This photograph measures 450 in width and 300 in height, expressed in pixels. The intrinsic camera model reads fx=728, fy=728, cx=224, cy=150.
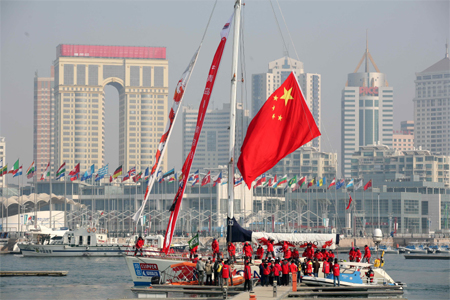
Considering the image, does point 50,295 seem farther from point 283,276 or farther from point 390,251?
point 390,251

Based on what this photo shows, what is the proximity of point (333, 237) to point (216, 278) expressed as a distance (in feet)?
29.3

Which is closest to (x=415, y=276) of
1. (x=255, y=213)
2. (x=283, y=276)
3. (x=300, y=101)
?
(x=283, y=276)

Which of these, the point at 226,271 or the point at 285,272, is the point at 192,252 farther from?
the point at 285,272

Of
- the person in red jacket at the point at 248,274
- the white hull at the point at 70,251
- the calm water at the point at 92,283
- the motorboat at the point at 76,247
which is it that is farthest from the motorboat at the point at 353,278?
the white hull at the point at 70,251

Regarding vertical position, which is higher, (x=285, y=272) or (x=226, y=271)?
(x=226, y=271)

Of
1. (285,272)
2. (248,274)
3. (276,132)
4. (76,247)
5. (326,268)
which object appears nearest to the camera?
(276,132)

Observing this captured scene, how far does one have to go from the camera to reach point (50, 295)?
53.4 m

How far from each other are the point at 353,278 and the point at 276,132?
13.2m

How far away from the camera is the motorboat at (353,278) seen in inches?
1741

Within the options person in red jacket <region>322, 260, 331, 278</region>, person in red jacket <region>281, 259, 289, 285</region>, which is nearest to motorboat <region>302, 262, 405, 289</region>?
person in red jacket <region>322, 260, 331, 278</region>

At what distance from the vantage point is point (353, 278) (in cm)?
4503

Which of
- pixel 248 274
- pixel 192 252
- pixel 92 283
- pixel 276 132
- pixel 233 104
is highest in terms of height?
pixel 233 104

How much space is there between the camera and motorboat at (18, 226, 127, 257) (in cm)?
10681

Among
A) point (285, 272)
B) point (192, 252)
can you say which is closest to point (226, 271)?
point (285, 272)
